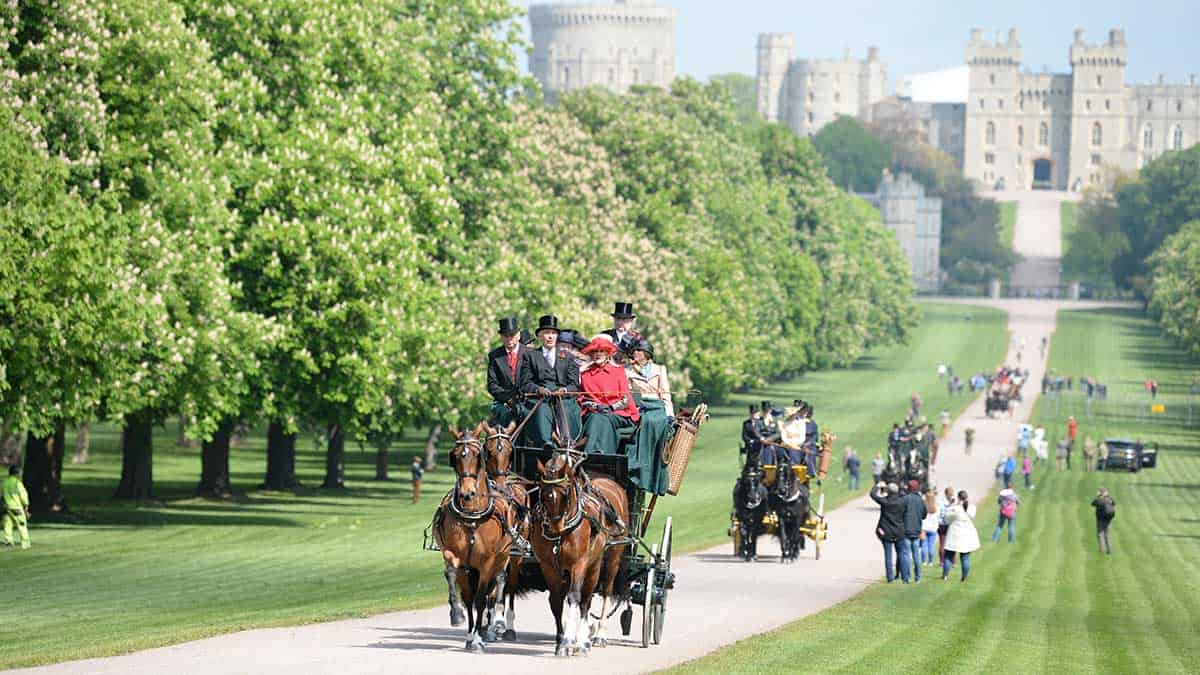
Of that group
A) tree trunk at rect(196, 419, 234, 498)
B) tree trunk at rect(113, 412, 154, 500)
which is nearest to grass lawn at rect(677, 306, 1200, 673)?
tree trunk at rect(196, 419, 234, 498)

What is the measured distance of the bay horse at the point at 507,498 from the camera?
23562mm

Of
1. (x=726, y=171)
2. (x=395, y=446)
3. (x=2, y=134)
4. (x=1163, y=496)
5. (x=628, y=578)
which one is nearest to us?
(x=628, y=578)

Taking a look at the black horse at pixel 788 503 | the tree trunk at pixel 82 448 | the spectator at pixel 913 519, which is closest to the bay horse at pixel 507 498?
the black horse at pixel 788 503

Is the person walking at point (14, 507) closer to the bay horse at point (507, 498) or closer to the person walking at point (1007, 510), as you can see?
the bay horse at point (507, 498)

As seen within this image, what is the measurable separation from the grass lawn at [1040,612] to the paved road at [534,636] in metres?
0.75

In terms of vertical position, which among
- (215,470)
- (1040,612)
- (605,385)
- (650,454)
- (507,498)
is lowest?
(1040,612)

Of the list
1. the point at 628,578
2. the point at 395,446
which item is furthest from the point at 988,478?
the point at 628,578

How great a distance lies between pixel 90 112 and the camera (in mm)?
44375

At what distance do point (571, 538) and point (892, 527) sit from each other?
18.4 m

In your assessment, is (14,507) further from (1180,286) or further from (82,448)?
(1180,286)

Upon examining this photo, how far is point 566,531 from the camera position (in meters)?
23.7

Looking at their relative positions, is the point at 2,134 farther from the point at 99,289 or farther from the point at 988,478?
the point at 988,478

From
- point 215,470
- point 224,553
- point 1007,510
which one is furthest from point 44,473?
point 1007,510

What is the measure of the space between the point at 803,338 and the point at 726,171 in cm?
1683
